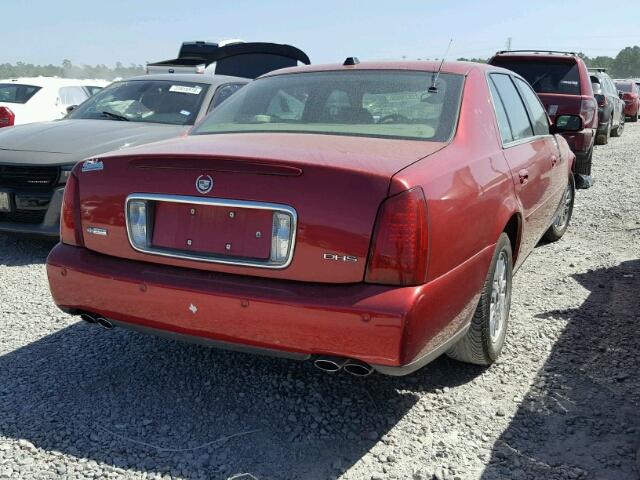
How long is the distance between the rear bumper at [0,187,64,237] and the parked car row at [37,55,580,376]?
6.75ft

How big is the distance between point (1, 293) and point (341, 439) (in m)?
2.89

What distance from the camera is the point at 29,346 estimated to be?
3.65 meters

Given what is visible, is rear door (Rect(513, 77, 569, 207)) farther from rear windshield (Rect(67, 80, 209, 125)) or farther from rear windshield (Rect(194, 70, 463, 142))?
rear windshield (Rect(67, 80, 209, 125))

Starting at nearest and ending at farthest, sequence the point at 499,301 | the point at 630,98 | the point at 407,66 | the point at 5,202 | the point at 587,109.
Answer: the point at 499,301
the point at 407,66
the point at 5,202
the point at 587,109
the point at 630,98

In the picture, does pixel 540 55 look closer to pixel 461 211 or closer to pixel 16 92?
pixel 461 211

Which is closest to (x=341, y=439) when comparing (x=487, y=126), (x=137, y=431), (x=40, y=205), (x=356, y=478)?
(x=356, y=478)

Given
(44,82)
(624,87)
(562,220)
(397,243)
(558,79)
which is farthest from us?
(624,87)

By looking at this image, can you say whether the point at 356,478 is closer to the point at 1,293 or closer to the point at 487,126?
the point at 487,126

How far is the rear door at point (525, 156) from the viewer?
3.71 meters

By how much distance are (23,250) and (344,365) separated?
410 centimetres

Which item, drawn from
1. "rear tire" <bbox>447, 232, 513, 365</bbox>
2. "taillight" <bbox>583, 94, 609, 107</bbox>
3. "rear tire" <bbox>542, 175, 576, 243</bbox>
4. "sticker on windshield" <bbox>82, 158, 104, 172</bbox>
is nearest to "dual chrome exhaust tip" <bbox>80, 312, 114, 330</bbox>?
"sticker on windshield" <bbox>82, 158, 104, 172</bbox>

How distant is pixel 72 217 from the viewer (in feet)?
9.88

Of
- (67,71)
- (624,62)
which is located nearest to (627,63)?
(624,62)

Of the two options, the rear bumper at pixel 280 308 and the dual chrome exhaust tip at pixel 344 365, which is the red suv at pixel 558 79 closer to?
the rear bumper at pixel 280 308
